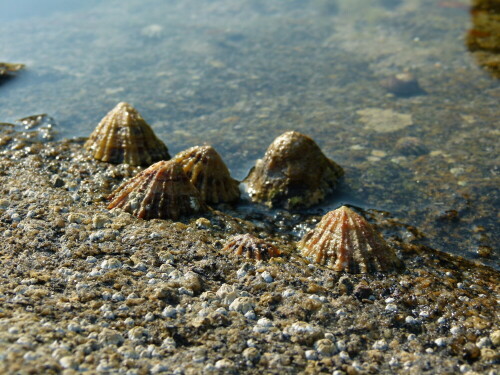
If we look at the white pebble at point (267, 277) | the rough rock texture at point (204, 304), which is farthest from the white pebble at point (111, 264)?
the white pebble at point (267, 277)

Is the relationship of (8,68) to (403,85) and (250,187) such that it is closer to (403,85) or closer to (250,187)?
(250,187)

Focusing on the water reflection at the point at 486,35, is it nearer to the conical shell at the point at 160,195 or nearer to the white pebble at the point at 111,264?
the conical shell at the point at 160,195

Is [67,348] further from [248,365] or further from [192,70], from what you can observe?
[192,70]

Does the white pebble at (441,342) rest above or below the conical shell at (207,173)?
below

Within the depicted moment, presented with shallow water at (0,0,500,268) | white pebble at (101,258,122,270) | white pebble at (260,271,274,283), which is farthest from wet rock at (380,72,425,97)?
white pebble at (101,258,122,270)

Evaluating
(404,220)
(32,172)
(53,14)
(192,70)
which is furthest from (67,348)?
(53,14)

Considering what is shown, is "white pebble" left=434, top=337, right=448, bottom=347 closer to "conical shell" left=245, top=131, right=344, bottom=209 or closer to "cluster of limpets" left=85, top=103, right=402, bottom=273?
"cluster of limpets" left=85, top=103, right=402, bottom=273
